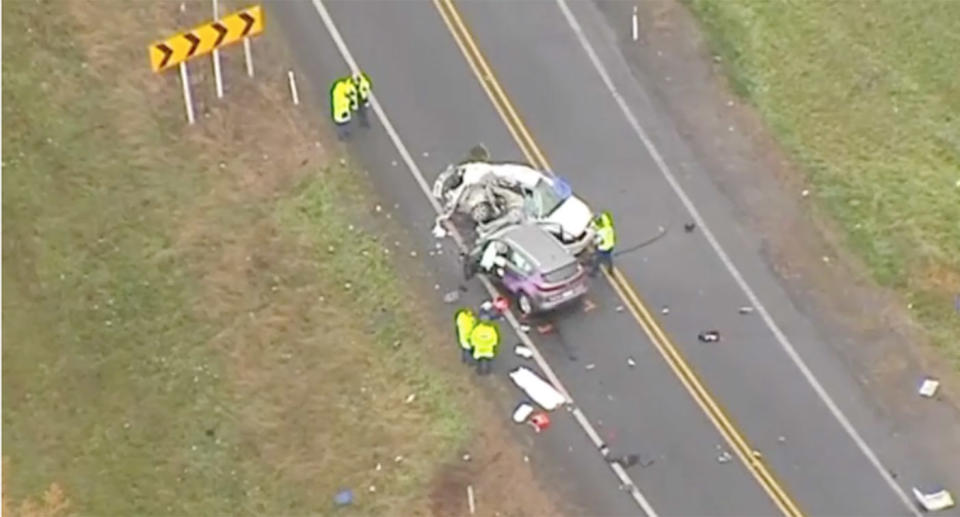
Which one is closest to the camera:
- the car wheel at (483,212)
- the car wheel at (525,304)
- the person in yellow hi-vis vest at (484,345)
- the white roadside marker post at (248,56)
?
the person in yellow hi-vis vest at (484,345)

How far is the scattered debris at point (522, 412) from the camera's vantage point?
28.2 meters

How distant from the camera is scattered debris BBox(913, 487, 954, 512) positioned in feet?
89.0

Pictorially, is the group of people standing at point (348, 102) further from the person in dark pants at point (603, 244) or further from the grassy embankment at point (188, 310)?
the person in dark pants at point (603, 244)

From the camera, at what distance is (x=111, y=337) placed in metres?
28.9

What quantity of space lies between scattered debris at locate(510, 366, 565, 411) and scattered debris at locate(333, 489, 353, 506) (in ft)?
11.8

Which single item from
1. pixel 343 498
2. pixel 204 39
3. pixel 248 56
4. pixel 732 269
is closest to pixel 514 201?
pixel 732 269

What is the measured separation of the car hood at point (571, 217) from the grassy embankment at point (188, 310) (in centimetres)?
305

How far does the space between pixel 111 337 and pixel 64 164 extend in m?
4.47

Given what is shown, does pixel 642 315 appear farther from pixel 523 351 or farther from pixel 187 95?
pixel 187 95

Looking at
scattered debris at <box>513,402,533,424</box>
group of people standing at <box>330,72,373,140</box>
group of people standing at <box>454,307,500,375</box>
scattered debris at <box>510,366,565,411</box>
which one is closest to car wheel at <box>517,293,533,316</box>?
group of people standing at <box>454,307,500,375</box>

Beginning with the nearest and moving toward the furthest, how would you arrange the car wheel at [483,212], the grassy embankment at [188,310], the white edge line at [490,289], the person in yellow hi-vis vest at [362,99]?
1. the grassy embankment at [188,310]
2. the white edge line at [490,289]
3. the car wheel at [483,212]
4. the person in yellow hi-vis vest at [362,99]

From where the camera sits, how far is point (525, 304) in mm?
29812

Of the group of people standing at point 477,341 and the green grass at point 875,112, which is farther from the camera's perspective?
the green grass at point 875,112

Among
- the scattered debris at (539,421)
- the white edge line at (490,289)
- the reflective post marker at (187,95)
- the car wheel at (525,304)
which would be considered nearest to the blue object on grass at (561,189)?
the white edge line at (490,289)
